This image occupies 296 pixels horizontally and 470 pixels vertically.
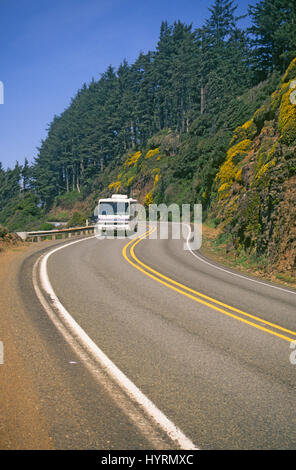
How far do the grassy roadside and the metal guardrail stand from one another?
10809mm

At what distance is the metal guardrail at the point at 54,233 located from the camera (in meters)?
21.6

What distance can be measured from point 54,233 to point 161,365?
20686mm

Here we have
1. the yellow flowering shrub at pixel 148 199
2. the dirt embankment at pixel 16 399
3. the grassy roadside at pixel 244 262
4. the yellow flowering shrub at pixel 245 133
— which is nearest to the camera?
the dirt embankment at pixel 16 399

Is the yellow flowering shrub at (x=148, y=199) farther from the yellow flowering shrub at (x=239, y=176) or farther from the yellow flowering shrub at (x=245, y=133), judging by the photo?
the yellow flowering shrub at (x=239, y=176)

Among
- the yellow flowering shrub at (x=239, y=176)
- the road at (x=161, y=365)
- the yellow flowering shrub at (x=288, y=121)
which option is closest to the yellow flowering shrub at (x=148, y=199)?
the yellow flowering shrub at (x=239, y=176)

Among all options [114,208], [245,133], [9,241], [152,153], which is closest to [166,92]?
[152,153]

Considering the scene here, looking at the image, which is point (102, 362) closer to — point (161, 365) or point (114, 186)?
point (161, 365)

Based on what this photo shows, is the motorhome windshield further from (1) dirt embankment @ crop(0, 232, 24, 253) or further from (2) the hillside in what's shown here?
(2) the hillside

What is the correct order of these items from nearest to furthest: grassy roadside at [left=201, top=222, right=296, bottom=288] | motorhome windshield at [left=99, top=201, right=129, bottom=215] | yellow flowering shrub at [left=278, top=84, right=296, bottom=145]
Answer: grassy roadside at [left=201, top=222, right=296, bottom=288] → yellow flowering shrub at [left=278, top=84, right=296, bottom=145] → motorhome windshield at [left=99, top=201, right=129, bottom=215]

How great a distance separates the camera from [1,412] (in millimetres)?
3479

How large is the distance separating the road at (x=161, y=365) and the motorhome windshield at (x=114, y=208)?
16105mm

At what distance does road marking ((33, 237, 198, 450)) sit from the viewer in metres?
3.24

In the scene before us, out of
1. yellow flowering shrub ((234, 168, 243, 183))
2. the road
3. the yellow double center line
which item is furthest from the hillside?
yellow flowering shrub ((234, 168, 243, 183))
